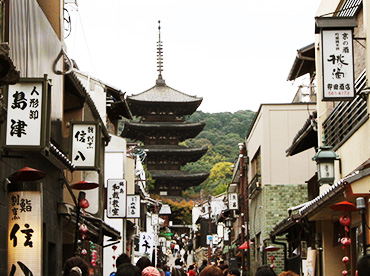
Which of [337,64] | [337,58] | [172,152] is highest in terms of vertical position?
[172,152]

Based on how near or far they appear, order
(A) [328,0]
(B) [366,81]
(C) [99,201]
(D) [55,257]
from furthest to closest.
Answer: (C) [99,201], (A) [328,0], (D) [55,257], (B) [366,81]

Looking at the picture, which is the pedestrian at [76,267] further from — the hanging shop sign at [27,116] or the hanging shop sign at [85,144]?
the hanging shop sign at [85,144]

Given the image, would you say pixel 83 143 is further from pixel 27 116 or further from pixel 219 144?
pixel 219 144

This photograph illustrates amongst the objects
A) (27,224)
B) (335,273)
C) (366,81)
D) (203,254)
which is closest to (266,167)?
(335,273)

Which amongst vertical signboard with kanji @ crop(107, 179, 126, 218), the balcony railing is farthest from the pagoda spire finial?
vertical signboard with kanji @ crop(107, 179, 126, 218)

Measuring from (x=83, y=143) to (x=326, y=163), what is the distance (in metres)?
5.06

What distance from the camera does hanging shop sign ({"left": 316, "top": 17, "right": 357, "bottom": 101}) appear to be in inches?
507

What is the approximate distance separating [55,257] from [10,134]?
5112mm

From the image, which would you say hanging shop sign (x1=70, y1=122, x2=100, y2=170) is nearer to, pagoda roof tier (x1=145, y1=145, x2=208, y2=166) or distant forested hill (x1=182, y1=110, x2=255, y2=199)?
pagoda roof tier (x1=145, y1=145, x2=208, y2=166)

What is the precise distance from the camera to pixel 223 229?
60.6m

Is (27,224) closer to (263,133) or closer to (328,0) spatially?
(328,0)

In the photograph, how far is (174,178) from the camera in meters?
79.3

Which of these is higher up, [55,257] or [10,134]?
[10,134]

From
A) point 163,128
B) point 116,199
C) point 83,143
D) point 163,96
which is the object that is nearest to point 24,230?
point 83,143
